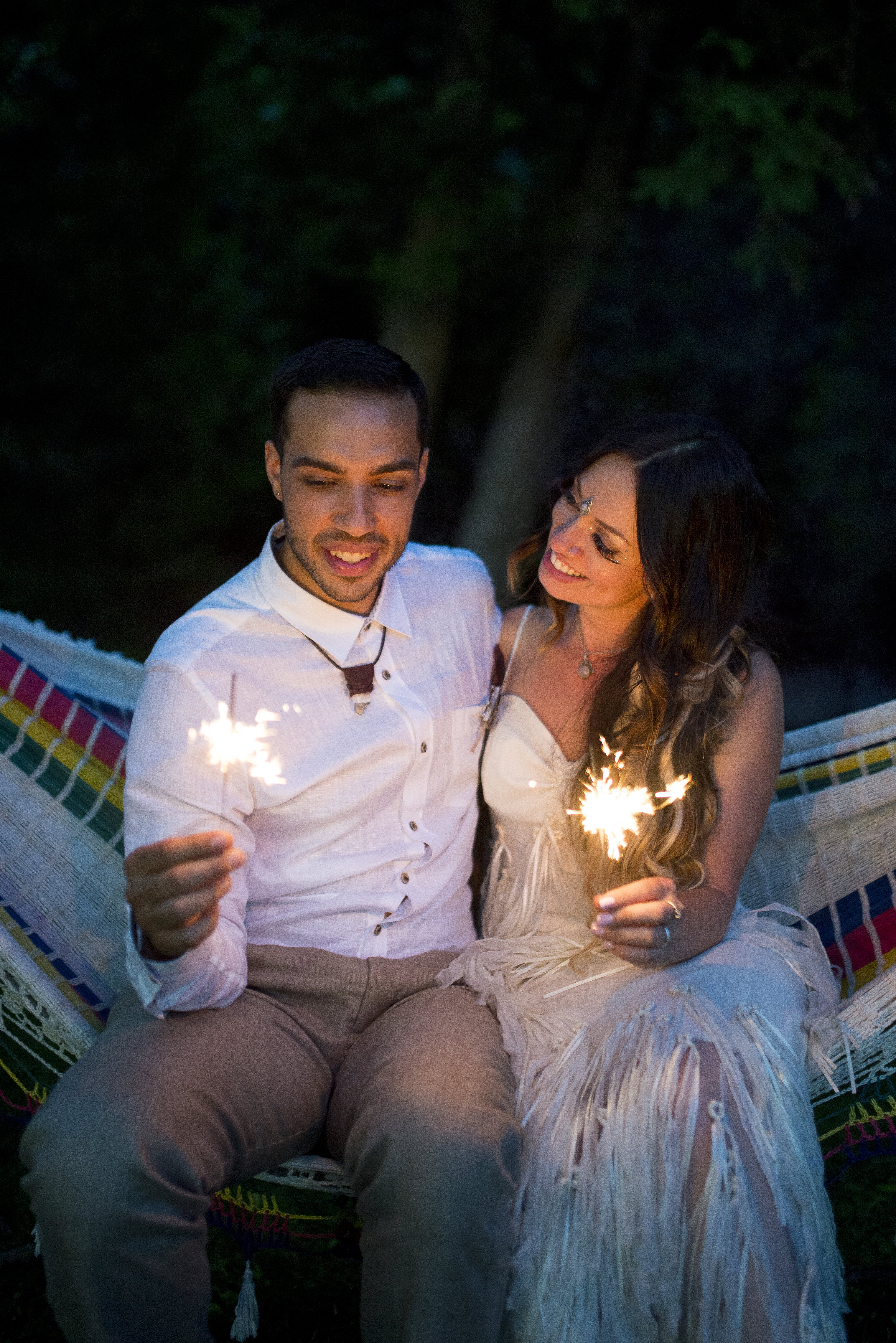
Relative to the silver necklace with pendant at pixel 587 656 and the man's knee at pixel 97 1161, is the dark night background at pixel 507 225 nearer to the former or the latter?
the silver necklace with pendant at pixel 587 656

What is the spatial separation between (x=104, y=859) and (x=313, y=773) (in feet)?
2.34

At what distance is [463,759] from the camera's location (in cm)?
271

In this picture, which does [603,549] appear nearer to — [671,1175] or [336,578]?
[336,578]

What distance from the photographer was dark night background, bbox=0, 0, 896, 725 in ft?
16.1

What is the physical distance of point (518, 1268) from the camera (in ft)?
6.76

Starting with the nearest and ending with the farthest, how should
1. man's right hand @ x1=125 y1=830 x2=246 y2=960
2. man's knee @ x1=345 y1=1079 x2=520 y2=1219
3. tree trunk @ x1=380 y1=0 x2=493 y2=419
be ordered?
man's right hand @ x1=125 y1=830 x2=246 y2=960
man's knee @ x1=345 y1=1079 x2=520 y2=1219
tree trunk @ x1=380 y1=0 x2=493 y2=419

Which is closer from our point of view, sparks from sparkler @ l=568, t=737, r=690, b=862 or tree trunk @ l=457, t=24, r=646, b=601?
sparks from sparkler @ l=568, t=737, r=690, b=862

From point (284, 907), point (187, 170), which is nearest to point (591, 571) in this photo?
point (284, 907)

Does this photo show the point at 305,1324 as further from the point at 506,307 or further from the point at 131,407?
the point at 131,407

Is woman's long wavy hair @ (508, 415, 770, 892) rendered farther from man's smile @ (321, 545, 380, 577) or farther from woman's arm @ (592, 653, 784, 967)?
man's smile @ (321, 545, 380, 577)

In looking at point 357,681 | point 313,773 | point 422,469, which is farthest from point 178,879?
point 422,469

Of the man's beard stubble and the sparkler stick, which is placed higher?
the man's beard stubble

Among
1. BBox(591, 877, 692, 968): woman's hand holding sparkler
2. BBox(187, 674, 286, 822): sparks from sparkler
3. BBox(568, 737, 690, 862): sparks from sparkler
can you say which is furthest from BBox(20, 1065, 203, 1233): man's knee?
BBox(568, 737, 690, 862): sparks from sparkler

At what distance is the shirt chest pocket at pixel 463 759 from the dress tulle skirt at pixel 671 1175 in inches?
24.3
